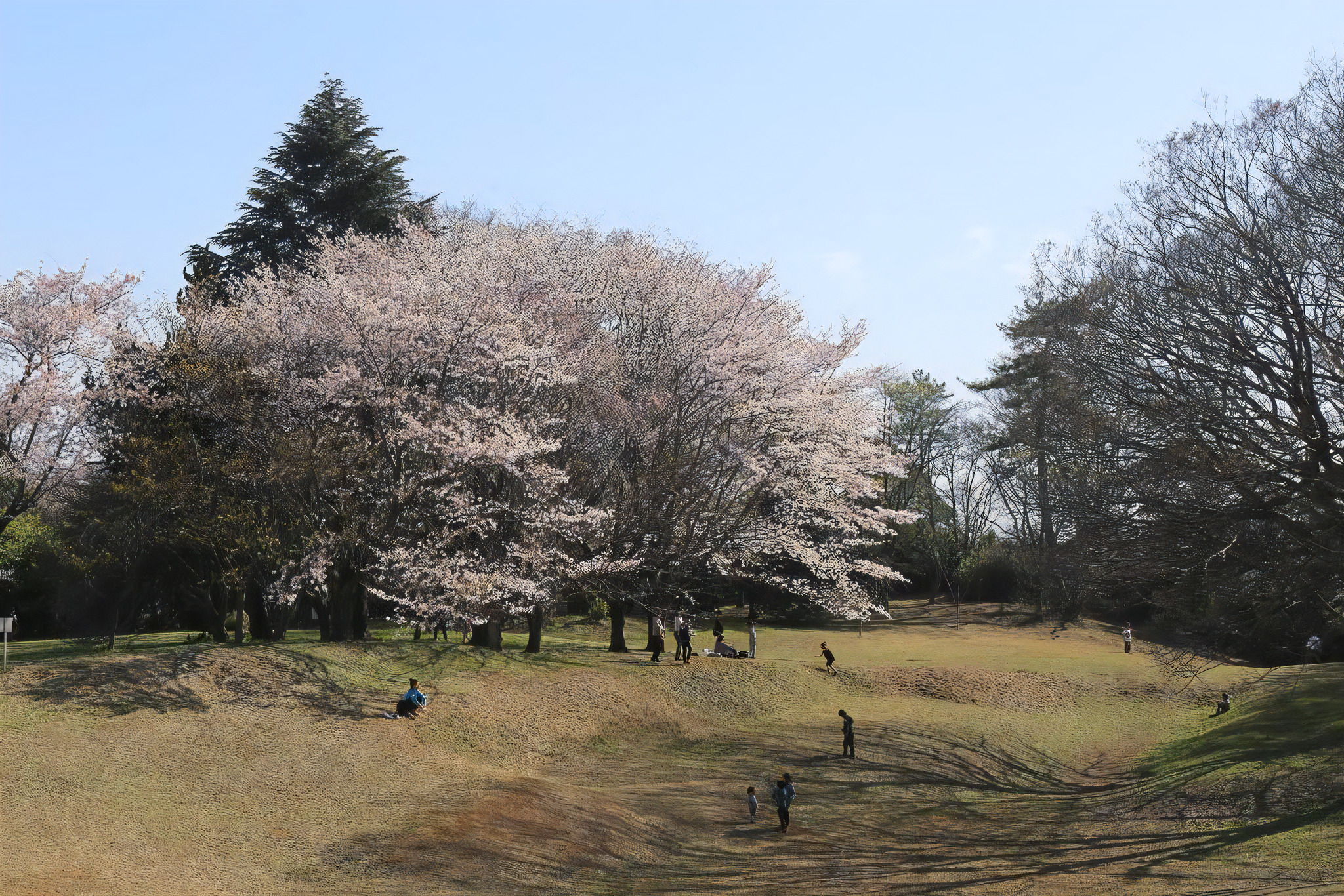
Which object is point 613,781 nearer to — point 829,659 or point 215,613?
point 829,659

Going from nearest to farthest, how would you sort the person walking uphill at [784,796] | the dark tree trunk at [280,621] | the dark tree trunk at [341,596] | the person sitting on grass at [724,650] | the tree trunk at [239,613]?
the person walking uphill at [784,796], the dark tree trunk at [341,596], the tree trunk at [239,613], the dark tree trunk at [280,621], the person sitting on grass at [724,650]

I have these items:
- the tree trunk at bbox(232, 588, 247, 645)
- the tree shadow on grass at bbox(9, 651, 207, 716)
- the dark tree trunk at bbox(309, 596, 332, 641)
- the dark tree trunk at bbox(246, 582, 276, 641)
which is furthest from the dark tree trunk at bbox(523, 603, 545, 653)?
the tree shadow on grass at bbox(9, 651, 207, 716)

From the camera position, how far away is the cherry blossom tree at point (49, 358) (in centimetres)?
2692

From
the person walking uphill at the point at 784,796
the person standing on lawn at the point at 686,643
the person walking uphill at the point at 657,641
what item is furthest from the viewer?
the person walking uphill at the point at 657,641

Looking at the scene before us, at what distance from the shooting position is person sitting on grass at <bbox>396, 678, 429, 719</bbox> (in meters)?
25.0

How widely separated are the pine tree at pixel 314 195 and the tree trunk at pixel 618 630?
84.3 ft

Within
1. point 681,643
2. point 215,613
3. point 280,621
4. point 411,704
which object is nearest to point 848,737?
point 681,643

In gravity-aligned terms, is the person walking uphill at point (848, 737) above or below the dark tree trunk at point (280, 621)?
below

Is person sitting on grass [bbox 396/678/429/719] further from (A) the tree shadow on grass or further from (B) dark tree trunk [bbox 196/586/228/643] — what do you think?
(B) dark tree trunk [bbox 196/586/228/643]

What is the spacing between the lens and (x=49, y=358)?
27609mm

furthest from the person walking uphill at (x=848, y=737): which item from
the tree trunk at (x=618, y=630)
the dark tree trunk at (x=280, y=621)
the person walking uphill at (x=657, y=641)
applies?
the dark tree trunk at (x=280, y=621)

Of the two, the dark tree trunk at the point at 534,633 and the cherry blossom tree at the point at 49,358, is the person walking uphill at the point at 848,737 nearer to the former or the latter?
the dark tree trunk at the point at 534,633

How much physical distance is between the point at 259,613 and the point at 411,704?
1719 centimetres

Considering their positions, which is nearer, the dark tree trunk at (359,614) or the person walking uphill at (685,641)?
the person walking uphill at (685,641)
